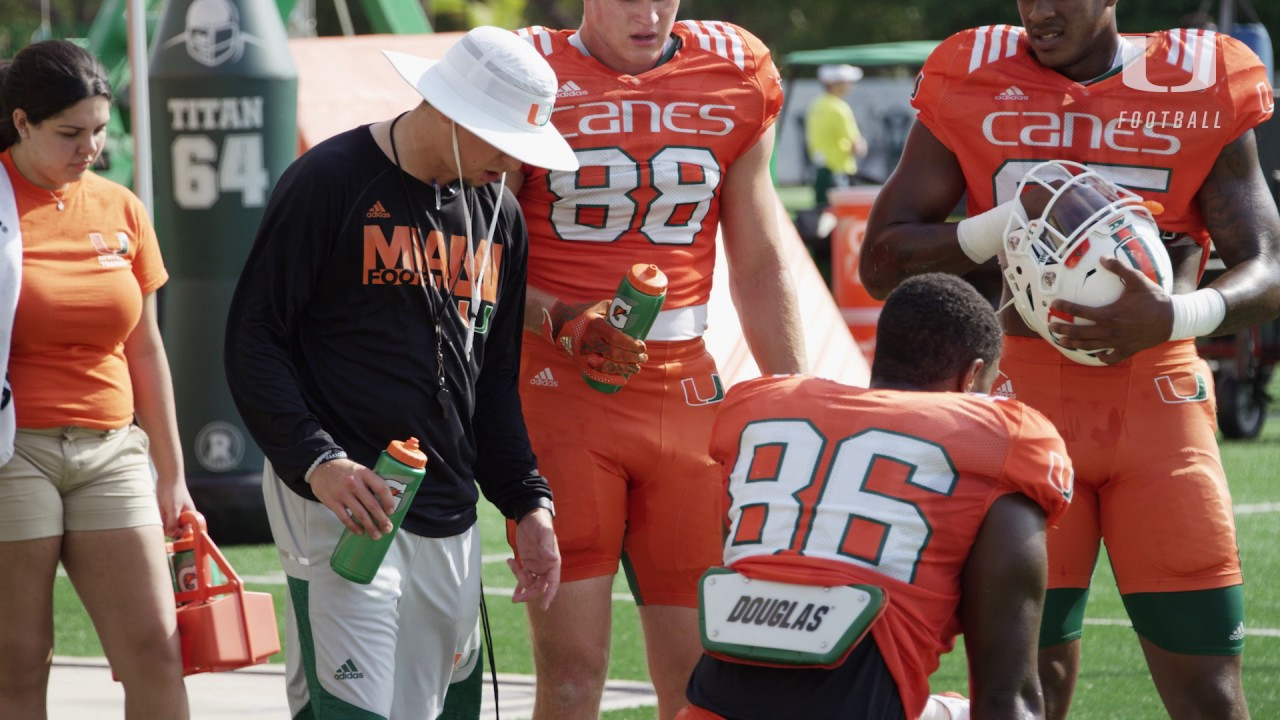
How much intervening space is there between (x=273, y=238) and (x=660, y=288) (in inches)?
37.3

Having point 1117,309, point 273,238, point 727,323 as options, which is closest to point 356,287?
point 273,238

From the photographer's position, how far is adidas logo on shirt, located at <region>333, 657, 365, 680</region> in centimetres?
355

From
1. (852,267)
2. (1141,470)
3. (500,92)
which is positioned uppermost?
(500,92)

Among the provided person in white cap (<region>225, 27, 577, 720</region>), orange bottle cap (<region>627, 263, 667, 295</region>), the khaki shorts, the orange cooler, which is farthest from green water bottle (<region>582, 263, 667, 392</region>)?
the orange cooler

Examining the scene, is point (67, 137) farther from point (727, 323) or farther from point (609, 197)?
point (727, 323)

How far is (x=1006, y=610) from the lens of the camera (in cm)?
325

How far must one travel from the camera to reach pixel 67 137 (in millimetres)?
4551

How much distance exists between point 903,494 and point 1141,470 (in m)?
1.04

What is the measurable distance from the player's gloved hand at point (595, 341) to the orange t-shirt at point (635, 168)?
11 cm

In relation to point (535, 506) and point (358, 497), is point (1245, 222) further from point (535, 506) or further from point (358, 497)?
point (358, 497)

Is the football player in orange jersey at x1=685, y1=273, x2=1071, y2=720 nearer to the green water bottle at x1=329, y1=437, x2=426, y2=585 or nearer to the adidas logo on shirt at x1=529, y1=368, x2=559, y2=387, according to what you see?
the green water bottle at x1=329, y1=437, x2=426, y2=585

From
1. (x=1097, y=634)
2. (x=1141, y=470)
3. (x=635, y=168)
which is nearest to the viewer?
(x=1141, y=470)

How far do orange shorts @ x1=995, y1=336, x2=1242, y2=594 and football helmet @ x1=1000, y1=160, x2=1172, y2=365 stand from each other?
186mm

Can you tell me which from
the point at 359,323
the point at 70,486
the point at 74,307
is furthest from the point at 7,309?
the point at 359,323
